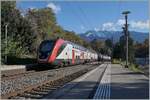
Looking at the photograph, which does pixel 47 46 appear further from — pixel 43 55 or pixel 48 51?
pixel 43 55

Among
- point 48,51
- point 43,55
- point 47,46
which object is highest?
point 47,46

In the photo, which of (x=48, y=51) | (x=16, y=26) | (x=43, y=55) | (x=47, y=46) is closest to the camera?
(x=48, y=51)

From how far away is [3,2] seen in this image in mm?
63812

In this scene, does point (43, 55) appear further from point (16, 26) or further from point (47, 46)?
point (16, 26)

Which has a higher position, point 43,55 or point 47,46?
point 47,46

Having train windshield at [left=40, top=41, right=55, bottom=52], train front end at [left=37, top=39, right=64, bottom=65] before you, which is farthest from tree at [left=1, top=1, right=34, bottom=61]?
train front end at [left=37, top=39, right=64, bottom=65]

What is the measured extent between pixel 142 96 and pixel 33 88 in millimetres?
4601

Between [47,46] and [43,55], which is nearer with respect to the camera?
[43,55]

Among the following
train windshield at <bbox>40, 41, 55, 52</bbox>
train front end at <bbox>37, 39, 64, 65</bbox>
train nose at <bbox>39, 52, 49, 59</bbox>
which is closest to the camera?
train front end at <bbox>37, 39, 64, 65</bbox>

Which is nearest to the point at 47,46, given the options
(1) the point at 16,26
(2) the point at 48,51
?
(2) the point at 48,51

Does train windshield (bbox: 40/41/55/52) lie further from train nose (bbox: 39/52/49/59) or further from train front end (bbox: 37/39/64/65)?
train nose (bbox: 39/52/49/59)

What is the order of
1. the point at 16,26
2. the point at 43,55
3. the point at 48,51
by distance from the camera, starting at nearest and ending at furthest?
the point at 48,51 → the point at 43,55 → the point at 16,26

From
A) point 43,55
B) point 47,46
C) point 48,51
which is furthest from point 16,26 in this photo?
point 48,51

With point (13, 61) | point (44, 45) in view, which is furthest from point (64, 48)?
point (13, 61)
